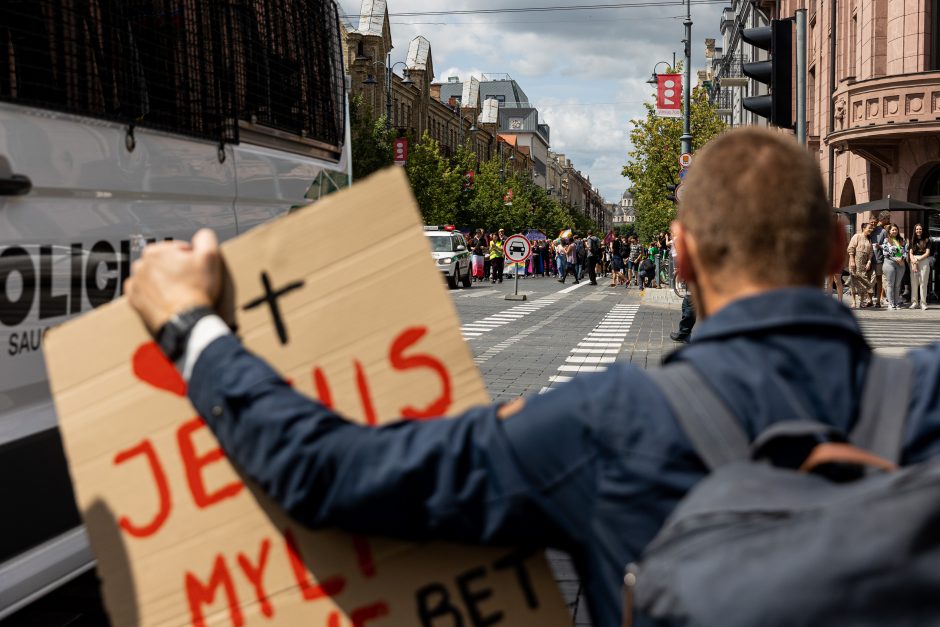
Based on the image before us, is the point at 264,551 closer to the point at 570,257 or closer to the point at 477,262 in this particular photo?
the point at 477,262

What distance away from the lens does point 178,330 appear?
173cm

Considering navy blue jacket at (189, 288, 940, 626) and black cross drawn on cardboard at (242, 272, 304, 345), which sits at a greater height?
black cross drawn on cardboard at (242, 272, 304, 345)

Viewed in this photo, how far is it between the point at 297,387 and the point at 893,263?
22379 millimetres

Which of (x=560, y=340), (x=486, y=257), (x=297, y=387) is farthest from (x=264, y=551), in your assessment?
(x=486, y=257)

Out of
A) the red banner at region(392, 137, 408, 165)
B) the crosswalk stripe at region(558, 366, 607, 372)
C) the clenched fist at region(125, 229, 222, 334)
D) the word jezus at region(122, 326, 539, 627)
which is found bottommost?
the crosswalk stripe at region(558, 366, 607, 372)

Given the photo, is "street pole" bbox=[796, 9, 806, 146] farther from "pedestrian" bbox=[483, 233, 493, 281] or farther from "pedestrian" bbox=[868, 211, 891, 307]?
"pedestrian" bbox=[483, 233, 493, 281]

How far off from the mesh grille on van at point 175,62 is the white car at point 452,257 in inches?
1063

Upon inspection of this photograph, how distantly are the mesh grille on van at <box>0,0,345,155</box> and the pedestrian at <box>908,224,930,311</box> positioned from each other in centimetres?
1952

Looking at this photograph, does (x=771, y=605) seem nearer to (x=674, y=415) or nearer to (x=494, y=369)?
(x=674, y=415)

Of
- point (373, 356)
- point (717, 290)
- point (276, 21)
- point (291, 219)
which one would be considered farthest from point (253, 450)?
point (276, 21)

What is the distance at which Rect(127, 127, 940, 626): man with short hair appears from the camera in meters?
1.49

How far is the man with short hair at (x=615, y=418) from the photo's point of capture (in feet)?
4.90

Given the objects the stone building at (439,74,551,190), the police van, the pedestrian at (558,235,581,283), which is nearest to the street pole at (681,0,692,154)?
the pedestrian at (558,235,581,283)

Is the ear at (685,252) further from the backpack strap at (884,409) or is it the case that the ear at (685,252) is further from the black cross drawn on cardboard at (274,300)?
the black cross drawn on cardboard at (274,300)
